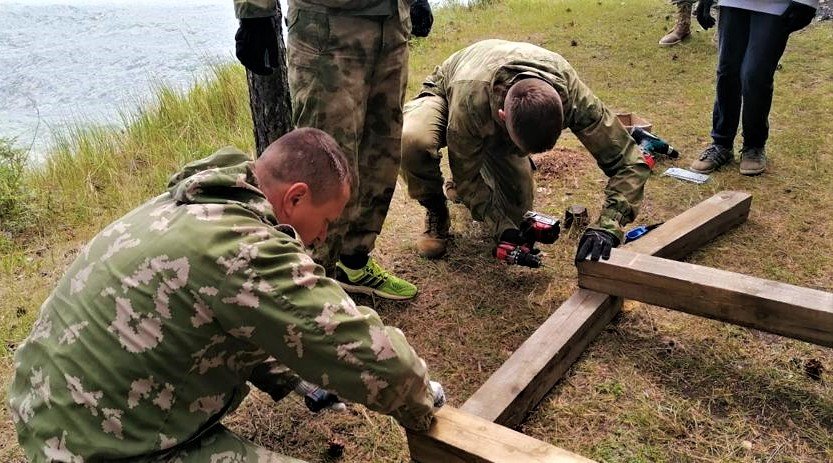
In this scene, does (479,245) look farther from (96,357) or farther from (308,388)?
(96,357)

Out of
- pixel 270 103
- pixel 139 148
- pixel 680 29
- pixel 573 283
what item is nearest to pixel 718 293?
pixel 573 283

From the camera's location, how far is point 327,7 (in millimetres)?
2564

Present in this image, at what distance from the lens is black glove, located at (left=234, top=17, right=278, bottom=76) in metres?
2.55

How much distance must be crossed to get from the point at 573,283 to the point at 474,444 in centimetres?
153

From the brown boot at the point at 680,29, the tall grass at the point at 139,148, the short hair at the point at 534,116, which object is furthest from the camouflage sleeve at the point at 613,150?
the brown boot at the point at 680,29

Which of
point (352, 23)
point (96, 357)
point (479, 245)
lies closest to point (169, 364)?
point (96, 357)

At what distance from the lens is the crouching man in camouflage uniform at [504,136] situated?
276 centimetres

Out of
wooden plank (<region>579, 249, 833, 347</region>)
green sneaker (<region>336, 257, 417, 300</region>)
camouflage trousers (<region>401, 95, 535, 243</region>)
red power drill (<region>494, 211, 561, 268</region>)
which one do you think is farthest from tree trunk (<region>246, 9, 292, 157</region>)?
wooden plank (<region>579, 249, 833, 347</region>)

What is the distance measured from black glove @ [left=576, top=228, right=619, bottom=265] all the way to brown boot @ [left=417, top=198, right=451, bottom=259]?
2.98 ft

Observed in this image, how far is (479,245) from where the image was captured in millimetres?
3674

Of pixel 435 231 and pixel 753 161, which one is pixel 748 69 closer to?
pixel 753 161

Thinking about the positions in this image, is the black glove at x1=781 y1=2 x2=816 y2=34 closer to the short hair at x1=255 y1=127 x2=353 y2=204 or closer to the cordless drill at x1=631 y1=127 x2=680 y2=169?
the cordless drill at x1=631 y1=127 x2=680 y2=169

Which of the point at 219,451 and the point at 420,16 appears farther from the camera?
the point at 420,16

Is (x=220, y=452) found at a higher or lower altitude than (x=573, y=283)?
higher
